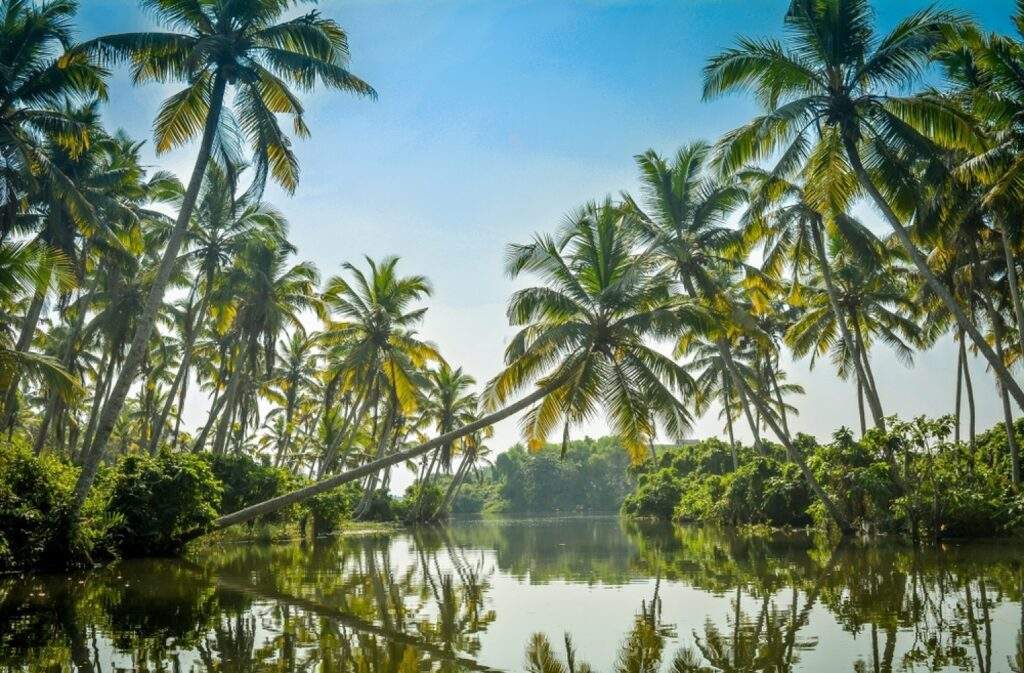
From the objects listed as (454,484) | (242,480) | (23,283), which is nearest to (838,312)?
(242,480)

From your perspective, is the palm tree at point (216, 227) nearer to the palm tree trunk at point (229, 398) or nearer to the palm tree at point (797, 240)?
the palm tree trunk at point (229, 398)

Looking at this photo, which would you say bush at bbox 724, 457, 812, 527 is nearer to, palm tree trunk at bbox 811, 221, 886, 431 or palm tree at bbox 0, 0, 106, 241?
palm tree trunk at bbox 811, 221, 886, 431

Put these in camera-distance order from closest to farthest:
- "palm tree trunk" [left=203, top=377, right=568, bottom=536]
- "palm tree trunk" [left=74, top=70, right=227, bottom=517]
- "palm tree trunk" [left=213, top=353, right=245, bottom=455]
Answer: "palm tree trunk" [left=74, top=70, right=227, bottom=517] → "palm tree trunk" [left=203, top=377, right=568, bottom=536] → "palm tree trunk" [left=213, top=353, right=245, bottom=455]

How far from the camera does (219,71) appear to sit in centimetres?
1661

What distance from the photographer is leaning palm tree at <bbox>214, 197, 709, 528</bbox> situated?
17000 millimetres

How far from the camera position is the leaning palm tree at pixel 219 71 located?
631 inches

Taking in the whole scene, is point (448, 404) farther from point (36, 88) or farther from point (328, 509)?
point (36, 88)

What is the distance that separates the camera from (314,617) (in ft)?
33.8

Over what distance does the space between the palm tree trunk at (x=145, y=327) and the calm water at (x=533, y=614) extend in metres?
Answer: 2.09

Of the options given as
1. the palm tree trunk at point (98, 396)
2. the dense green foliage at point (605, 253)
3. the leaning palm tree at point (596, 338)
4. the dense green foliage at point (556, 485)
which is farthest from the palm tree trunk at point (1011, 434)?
the dense green foliage at point (556, 485)

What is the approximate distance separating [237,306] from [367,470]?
13864mm

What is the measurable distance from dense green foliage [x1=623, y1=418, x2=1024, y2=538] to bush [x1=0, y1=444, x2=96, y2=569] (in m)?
19.4

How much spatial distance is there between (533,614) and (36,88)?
15.7 m

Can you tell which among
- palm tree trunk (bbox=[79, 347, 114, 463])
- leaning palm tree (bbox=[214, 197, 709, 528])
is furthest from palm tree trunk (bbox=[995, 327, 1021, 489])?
palm tree trunk (bbox=[79, 347, 114, 463])
